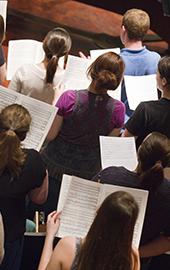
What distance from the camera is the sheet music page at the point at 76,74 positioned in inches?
139

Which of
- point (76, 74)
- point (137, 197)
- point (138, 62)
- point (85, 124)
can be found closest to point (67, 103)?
point (85, 124)

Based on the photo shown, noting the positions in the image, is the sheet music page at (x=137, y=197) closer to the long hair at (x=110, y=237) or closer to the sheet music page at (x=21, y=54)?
the long hair at (x=110, y=237)

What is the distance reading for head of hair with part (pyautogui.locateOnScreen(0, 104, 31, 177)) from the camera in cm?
244

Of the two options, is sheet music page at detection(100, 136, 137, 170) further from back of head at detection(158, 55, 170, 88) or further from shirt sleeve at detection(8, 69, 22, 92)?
shirt sleeve at detection(8, 69, 22, 92)

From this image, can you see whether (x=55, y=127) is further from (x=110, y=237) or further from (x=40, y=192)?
(x=110, y=237)

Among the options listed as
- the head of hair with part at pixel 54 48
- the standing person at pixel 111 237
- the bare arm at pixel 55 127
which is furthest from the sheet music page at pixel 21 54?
the standing person at pixel 111 237

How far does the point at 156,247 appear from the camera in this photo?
2.64 meters

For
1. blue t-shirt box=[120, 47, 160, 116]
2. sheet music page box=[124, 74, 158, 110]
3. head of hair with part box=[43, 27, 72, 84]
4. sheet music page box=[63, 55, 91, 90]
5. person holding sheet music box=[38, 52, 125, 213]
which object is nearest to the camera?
person holding sheet music box=[38, 52, 125, 213]

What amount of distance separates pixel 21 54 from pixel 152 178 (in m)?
1.55

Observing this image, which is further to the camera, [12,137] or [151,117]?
[151,117]

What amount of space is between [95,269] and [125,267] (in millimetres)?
106

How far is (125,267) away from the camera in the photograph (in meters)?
2.05

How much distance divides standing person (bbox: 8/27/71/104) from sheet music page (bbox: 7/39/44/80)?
0.29m

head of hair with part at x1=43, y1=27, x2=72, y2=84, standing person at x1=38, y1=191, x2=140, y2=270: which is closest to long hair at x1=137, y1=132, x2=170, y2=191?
standing person at x1=38, y1=191, x2=140, y2=270
